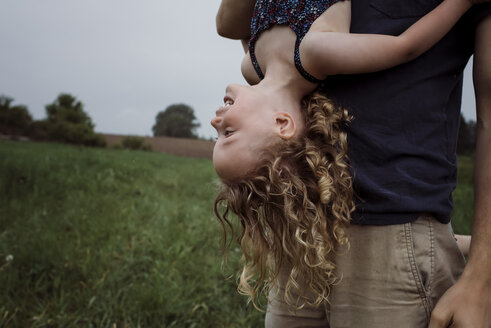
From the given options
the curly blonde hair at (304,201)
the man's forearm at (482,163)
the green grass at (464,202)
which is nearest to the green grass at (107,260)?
the curly blonde hair at (304,201)

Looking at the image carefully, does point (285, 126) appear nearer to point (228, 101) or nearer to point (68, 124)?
point (228, 101)

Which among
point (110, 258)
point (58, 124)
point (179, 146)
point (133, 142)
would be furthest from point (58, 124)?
point (110, 258)

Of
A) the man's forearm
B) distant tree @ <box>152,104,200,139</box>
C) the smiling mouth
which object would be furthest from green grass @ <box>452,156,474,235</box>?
distant tree @ <box>152,104,200,139</box>

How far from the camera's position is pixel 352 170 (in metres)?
1.12

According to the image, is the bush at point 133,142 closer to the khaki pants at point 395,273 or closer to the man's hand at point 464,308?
the khaki pants at point 395,273

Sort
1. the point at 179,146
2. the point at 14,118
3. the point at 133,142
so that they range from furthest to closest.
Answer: the point at 133,142, the point at 14,118, the point at 179,146

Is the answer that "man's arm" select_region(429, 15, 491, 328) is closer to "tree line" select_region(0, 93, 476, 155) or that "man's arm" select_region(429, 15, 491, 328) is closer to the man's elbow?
the man's elbow

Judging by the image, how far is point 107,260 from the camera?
319 centimetres

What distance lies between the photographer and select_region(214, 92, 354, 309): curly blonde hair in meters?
1.10

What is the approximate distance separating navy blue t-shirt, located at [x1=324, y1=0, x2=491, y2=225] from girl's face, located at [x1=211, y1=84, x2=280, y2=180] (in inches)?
10.1

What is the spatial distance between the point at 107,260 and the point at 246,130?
8.34 feet

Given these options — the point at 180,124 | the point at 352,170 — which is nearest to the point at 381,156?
the point at 352,170

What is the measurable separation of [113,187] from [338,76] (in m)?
5.38

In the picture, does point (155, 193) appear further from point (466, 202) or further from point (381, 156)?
point (381, 156)
